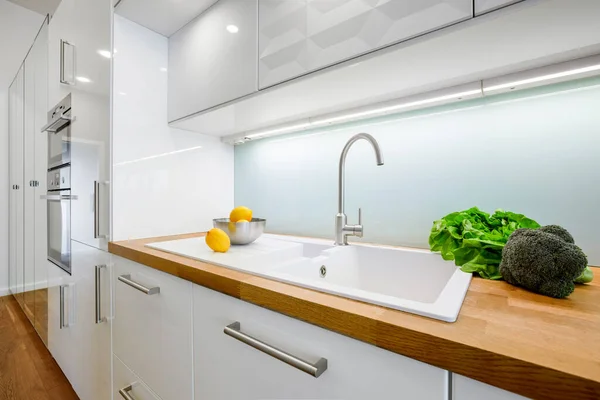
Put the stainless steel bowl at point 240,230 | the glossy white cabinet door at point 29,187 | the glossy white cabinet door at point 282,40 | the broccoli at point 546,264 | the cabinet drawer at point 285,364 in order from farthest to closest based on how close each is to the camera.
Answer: the glossy white cabinet door at point 29,187 → the stainless steel bowl at point 240,230 → the glossy white cabinet door at point 282,40 → the broccoli at point 546,264 → the cabinet drawer at point 285,364

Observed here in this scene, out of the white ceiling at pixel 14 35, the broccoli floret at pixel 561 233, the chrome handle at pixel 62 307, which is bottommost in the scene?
the chrome handle at pixel 62 307

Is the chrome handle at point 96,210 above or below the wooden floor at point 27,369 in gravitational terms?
above

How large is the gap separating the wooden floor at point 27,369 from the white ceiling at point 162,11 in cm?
206

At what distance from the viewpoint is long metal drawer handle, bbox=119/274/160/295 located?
0.89m

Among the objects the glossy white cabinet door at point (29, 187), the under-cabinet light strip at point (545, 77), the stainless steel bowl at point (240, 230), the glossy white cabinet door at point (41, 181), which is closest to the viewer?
the under-cabinet light strip at point (545, 77)

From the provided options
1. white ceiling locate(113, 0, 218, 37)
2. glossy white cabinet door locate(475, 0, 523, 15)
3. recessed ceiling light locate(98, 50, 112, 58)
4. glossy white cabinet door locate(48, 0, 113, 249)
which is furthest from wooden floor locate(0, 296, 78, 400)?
glossy white cabinet door locate(475, 0, 523, 15)

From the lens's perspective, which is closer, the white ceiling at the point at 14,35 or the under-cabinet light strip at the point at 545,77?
the under-cabinet light strip at the point at 545,77

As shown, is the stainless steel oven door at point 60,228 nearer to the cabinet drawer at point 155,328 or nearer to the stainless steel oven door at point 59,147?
the stainless steel oven door at point 59,147

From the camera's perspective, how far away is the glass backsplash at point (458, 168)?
0.77 meters

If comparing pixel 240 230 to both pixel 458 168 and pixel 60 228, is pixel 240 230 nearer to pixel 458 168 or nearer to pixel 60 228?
pixel 458 168

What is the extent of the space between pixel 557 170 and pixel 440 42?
53 cm

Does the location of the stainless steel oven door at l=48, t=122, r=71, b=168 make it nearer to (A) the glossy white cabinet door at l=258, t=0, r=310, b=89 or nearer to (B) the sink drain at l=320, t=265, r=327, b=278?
(A) the glossy white cabinet door at l=258, t=0, r=310, b=89

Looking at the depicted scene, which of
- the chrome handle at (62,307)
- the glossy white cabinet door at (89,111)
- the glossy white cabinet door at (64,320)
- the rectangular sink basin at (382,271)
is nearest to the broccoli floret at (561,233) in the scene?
the rectangular sink basin at (382,271)

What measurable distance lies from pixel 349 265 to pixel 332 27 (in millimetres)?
766
